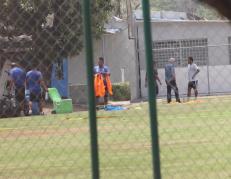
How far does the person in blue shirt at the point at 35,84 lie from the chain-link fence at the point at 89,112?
5 centimetres

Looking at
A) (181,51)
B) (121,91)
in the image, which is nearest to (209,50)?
(181,51)

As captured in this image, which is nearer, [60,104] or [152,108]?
[152,108]

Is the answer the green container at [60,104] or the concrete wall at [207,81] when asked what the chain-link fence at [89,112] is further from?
the concrete wall at [207,81]

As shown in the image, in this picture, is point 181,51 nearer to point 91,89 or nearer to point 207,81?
point 207,81

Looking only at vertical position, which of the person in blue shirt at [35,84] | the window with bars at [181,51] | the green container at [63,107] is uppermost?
the window with bars at [181,51]

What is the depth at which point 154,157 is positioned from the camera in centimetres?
638

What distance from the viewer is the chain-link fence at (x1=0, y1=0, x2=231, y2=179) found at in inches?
359

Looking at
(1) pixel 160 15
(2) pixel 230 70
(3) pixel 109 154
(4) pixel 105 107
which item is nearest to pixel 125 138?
(3) pixel 109 154

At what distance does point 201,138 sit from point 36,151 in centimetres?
330

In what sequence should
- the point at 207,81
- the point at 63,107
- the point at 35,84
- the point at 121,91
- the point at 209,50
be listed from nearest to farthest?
the point at 35,84 → the point at 63,107 → the point at 121,91 → the point at 207,81 → the point at 209,50

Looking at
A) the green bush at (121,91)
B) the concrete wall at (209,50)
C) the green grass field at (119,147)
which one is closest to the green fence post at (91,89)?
the green grass field at (119,147)

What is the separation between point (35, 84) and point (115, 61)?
556 inches

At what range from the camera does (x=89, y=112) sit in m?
6.46

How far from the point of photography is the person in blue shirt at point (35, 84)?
13242 mm
